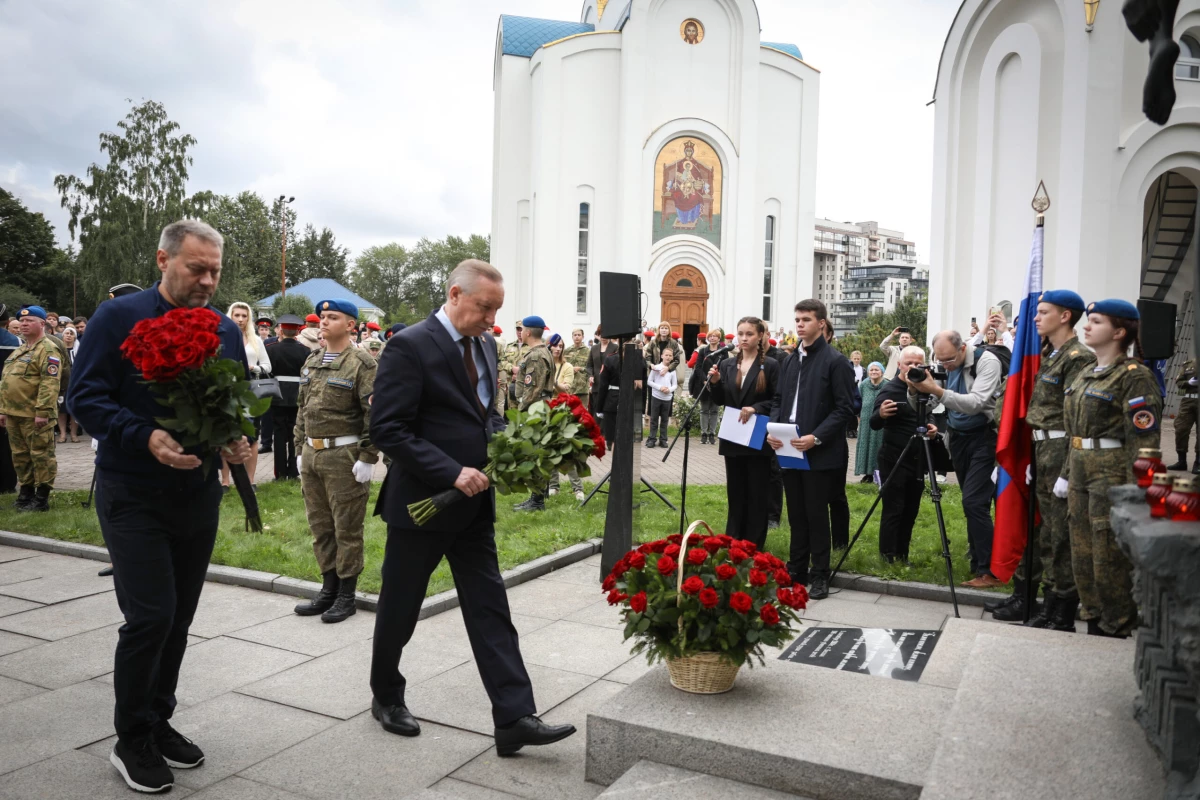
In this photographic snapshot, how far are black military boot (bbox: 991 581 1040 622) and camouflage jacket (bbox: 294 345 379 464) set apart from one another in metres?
4.66

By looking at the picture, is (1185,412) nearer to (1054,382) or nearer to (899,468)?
(899,468)

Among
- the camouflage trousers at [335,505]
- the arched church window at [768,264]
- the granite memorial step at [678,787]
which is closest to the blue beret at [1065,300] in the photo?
the granite memorial step at [678,787]

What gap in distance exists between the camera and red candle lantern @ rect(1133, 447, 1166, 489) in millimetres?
3254

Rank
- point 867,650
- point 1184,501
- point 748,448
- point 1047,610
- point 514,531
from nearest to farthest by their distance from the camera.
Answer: point 1184,501 < point 867,650 < point 1047,610 < point 748,448 < point 514,531

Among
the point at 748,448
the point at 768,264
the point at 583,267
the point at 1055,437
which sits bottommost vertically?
the point at 748,448

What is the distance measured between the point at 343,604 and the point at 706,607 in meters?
3.43

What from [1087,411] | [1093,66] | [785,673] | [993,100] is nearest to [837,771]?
[785,673]

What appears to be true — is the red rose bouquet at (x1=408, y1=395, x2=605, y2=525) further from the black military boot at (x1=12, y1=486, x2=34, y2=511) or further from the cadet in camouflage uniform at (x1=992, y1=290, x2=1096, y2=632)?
the black military boot at (x1=12, y1=486, x2=34, y2=511)

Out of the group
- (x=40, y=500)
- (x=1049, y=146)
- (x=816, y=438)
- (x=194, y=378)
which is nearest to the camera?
(x=194, y=378)

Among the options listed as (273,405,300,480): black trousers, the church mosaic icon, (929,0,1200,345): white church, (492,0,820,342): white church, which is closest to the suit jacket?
(273,405,300,480): black trousers

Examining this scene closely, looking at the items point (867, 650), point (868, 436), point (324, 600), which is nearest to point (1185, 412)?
point (868, 436)

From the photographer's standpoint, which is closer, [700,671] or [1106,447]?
[700,671]

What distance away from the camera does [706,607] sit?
388cm

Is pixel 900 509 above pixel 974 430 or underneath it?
underneath
